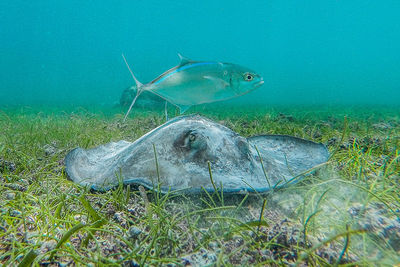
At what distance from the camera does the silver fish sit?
2.69 m

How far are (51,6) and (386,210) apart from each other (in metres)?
127

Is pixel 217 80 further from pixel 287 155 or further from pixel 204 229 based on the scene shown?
pixel 204 229

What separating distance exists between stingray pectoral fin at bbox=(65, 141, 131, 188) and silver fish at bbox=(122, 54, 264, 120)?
0.82 m

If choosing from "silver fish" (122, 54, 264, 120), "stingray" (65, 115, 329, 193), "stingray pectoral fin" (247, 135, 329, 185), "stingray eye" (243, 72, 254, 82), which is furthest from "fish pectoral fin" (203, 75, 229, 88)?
"stingray pectoral fin" (247, 135, 329, 185)

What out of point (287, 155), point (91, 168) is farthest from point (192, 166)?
point (287, 155)

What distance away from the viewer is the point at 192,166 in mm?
1874

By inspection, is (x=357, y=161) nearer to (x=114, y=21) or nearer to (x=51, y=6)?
(x=51, y=6)

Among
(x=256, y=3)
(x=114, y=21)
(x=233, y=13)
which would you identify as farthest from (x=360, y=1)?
(x=114, y=21)

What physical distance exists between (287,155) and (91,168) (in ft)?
8.15

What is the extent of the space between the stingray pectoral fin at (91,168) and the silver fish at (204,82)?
0.82m

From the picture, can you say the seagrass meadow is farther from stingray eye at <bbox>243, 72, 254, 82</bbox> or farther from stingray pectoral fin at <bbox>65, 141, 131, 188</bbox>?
stingray eye at <bbox>243, 72, 254, 82</bbox>

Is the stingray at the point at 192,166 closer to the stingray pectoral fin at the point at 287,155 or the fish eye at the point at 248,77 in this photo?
the stingray pectoral fin at the point at 287,155

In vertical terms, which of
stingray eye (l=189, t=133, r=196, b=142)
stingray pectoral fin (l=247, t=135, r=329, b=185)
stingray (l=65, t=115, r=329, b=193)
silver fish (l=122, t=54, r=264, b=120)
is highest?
silver fish (l=122, t=54, r=264, b=120)

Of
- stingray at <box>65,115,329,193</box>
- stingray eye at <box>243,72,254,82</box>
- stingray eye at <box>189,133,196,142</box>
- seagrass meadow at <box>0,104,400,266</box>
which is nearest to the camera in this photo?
seagrass meadow at <box>0,104,400,266</box>
